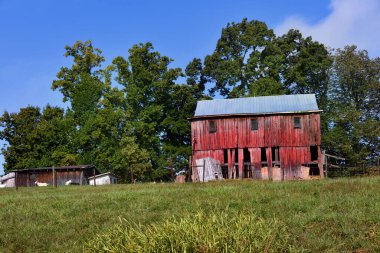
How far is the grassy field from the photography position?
39.3 ft

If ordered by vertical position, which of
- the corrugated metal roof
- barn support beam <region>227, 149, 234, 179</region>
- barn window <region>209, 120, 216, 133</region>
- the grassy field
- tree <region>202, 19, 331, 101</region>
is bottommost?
the grassy field

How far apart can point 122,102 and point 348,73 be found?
2773 centimetres

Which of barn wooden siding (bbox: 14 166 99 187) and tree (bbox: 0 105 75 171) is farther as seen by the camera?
tree (bbox: 0 105 75 171)

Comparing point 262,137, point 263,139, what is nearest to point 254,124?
point 262,137

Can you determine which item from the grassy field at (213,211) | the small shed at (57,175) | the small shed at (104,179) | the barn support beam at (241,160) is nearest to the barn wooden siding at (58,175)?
the small shed at (57,175)

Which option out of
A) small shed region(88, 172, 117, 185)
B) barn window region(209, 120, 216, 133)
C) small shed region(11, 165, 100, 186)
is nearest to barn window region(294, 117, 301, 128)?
barn window region(209, 120, 216, 133)

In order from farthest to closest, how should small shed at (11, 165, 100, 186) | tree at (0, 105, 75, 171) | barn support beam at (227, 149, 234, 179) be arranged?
1. tree at (0, 105, 75, 171)
2. small shed at (11, 165, 100, 186)
3. barn support beam at (227, 149, 234, 179)

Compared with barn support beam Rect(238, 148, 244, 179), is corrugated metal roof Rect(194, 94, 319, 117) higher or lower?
higher

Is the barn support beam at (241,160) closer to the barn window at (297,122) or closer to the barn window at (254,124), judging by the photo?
the barn window at (254,124)

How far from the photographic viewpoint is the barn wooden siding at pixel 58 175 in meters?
54.7

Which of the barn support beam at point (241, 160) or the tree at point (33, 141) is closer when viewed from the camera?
the barn support beam at point (241, 160)

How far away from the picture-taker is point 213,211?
32.6 ft

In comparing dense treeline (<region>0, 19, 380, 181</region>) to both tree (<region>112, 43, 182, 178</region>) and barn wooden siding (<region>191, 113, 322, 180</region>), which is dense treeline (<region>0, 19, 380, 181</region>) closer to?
tree (<region>112, 43, 182, 178</region>)

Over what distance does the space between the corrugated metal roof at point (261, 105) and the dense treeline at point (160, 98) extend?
1058 cm
